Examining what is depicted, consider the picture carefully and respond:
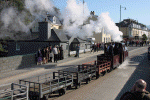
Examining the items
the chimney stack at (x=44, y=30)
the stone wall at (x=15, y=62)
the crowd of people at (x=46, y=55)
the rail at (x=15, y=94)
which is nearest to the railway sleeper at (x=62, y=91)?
the rail at (x=15, y=94)

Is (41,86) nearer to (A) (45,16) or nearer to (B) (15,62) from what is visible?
(B) (15,62)

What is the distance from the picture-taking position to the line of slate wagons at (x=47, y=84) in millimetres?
6469

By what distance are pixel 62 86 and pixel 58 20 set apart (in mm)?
33561

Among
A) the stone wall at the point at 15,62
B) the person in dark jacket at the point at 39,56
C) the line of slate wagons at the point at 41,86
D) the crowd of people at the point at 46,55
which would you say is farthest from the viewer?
the crowd of people at the point at 46,55

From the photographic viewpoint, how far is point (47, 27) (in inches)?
861

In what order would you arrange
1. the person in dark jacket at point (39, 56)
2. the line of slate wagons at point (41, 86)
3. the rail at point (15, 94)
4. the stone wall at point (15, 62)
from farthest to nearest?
the person in dark jacket at point (39, 56) < the stone wall at point (15, 62) < the line of slate wagons at point (41, 86) < the rail at point (15, 94)

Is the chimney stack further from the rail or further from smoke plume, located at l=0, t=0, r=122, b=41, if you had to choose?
the rail

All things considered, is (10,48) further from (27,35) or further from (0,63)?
Answer: (0,63)

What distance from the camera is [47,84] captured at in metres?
8.21

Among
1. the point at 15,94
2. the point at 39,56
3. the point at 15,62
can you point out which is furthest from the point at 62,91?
the point at 39,56

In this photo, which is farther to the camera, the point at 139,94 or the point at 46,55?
the point at 46,55

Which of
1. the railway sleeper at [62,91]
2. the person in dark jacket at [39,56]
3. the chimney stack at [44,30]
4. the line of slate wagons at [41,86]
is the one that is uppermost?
the chimney stack at [44,30]

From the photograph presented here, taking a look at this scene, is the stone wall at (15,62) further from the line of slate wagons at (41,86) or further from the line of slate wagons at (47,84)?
the line of slate wagons at (41,86)

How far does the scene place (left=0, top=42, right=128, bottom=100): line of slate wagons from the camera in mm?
6469
